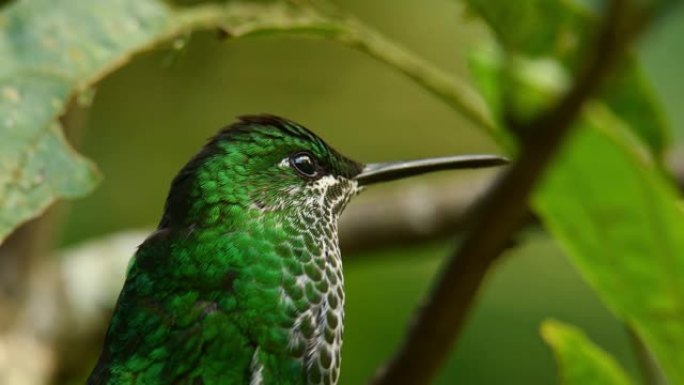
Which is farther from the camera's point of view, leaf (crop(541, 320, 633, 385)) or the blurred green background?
the blurred green background

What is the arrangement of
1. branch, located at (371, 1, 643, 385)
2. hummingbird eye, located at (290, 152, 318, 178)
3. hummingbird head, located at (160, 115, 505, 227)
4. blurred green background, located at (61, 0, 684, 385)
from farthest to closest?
blurred green background, located at (61, 0, 684, 385) → hummingbird eye, located at (290, 152, 318, 178) → hummingbird head, located at (160, 115, 505, 227) → branch, located at (371, 1, 643, 385)

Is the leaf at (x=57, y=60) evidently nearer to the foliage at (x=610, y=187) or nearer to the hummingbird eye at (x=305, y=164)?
the foliage at (x=610, y=187)

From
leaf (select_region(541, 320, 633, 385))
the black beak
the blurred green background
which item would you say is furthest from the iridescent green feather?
the blurred green background

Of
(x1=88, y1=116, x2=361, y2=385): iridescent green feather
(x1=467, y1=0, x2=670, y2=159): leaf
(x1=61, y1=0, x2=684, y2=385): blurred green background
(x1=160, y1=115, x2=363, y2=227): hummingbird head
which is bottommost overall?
(x1=61, y1=0, x2=684, y2=385): blurred green background

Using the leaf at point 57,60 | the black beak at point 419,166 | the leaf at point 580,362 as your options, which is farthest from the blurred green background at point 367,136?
the leaf at point 580,362

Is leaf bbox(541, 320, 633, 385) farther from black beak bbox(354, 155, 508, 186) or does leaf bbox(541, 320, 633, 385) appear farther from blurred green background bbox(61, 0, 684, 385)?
blurred green background bbox(61, 0, 684, 385)

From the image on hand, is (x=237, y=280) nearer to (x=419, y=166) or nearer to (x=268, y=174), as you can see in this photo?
(x=268, y=174)

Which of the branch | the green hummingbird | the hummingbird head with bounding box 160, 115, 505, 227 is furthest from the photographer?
the hummingbird head with bounding box 160, 115, 505, 227

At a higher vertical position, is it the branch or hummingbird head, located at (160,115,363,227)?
the branch
